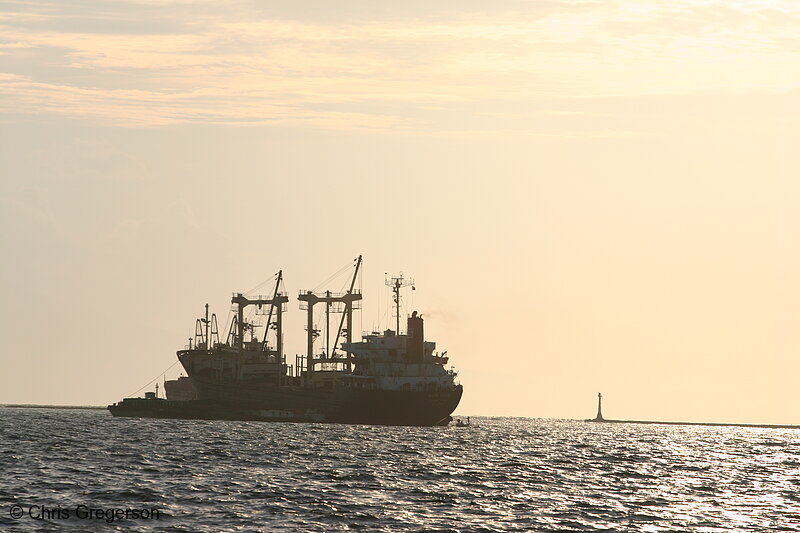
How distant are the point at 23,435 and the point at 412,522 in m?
76.7

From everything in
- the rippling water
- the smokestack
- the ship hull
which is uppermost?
the smokestack

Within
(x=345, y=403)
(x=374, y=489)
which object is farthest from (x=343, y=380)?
(x=374, y=489)

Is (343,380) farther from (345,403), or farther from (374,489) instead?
(374,489)

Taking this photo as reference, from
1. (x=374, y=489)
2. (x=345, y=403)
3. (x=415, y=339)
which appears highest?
(x=415, y=339)

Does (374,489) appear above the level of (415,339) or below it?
below

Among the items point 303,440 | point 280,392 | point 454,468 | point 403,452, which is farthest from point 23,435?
point 280,392

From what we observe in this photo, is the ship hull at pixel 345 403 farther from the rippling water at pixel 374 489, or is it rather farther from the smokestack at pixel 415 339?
the rippling water at pixel 374 489

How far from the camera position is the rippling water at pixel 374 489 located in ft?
163

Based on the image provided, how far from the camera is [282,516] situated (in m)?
50.0

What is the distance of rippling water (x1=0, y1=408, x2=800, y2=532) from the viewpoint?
49531mm

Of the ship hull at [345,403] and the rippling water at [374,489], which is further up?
the ship hull at [345,403]

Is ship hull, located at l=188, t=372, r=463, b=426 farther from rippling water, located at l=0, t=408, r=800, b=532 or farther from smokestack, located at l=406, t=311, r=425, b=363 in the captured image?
rippling water, located at l=0, t=408, r=800, b=532

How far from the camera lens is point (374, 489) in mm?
61938

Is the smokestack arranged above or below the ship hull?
above
